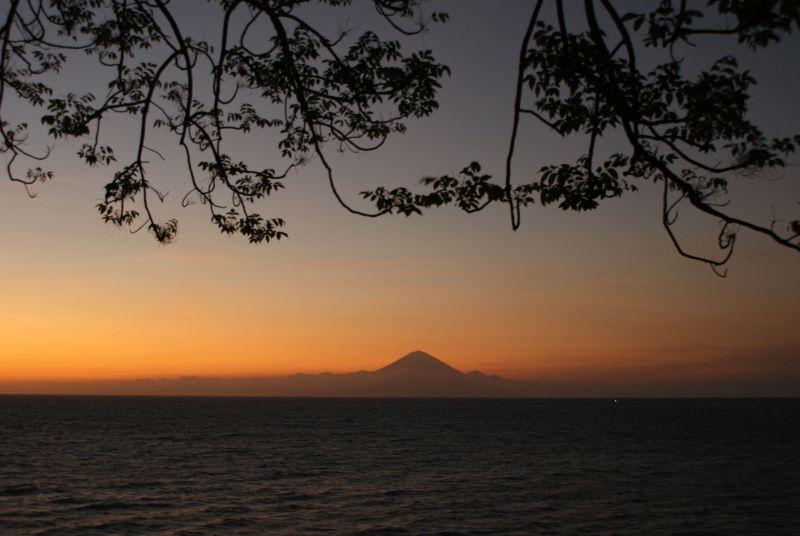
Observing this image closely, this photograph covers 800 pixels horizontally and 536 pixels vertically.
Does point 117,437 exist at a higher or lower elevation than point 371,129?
lower

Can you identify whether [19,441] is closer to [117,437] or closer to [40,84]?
[117,437]

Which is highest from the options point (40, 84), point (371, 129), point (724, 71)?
point (40, 84)

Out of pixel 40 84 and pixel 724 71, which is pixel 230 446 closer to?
pixel 40 84

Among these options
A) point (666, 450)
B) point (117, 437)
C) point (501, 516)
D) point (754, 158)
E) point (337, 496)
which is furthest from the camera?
point (117, 437)

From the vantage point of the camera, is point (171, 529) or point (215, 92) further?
point (171, 529)

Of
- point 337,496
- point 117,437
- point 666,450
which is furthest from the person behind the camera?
point 117,437

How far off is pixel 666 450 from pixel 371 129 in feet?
247

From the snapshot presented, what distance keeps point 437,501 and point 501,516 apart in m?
5.35

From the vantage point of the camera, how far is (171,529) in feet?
106

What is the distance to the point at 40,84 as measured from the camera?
10.6 meters

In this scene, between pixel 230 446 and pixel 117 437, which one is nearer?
pixel 230 446

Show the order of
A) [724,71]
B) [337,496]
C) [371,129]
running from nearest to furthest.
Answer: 1. [724,71]
2. [371,129]
3. [337,496]

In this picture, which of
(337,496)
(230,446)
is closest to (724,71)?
(337,496)

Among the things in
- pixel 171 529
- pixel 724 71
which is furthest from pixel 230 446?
pixel 724 71
